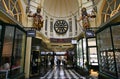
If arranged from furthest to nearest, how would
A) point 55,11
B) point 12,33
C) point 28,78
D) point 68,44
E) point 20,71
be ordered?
1. point 55,11
2. point 68,44
3. point 28,78
4. point 20,71
5. point 12,33

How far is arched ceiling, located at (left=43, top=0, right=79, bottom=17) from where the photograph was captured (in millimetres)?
17688

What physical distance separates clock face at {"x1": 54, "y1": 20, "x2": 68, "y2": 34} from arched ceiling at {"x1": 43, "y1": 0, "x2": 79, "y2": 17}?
1.38 m

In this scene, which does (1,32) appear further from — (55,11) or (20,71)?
(55,11)

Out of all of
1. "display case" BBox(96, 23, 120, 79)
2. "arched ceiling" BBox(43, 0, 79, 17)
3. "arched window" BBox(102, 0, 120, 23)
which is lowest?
"display case" BBox(96, 23, 120, 79)

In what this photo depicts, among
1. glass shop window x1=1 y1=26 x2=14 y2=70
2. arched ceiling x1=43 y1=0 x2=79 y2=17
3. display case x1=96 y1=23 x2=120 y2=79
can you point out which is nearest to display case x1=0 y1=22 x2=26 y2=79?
glass shop window x1=1 y1=26 x2=14 y2=70

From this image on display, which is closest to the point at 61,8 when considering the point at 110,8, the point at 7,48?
the point at 110,8

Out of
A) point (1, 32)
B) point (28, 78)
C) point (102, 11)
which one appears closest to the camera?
point (1, 32)

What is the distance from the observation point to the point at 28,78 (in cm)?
794

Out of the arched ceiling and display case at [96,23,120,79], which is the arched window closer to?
display case at [96,23,120,79]

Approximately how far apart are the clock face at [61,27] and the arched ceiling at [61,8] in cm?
138

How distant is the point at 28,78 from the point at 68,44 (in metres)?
10.6

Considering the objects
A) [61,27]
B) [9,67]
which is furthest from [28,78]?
[61,27]

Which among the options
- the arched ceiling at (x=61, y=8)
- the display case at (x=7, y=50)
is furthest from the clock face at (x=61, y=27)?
the display case at (x=7, y=50)

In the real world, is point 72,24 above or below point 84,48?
above
